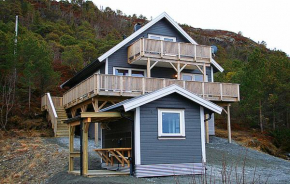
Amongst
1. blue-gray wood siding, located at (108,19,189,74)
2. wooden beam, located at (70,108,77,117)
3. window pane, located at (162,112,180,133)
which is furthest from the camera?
wooden beam, located at (70,108,77,117)

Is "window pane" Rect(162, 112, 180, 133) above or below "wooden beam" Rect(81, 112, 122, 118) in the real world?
below

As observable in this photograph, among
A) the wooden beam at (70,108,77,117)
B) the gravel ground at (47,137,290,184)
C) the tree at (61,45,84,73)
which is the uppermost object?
the tree at (61,45,84,73)

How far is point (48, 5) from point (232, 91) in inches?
2284

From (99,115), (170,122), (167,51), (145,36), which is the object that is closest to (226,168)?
(170,122)

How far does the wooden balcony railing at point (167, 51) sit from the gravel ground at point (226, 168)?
5.91 m

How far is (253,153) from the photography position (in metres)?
22.7

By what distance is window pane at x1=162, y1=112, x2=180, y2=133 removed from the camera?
14.4 m

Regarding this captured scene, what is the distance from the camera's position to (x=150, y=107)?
14.1m

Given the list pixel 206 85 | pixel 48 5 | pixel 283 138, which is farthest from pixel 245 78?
pixel 48 5

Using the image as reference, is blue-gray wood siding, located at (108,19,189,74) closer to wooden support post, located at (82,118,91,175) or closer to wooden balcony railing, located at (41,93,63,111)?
wooden balcony railing, located at (41,93,63,111)

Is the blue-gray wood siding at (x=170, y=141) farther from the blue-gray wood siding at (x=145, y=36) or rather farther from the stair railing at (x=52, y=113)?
the stair railing at (x=52, y=113)

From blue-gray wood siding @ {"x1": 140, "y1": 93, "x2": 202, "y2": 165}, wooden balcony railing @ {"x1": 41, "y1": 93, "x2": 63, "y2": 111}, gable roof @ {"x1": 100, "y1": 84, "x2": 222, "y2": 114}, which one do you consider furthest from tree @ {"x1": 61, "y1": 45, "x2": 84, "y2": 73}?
blue-gray wood siding @ {"x1": 140, "y1": 93, "x2": 202, "y2": 165}

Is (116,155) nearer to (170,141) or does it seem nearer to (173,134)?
(170,141)

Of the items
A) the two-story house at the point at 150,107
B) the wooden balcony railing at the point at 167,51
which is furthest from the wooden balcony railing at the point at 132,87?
the wooden balcony railing at the point at 167,51
